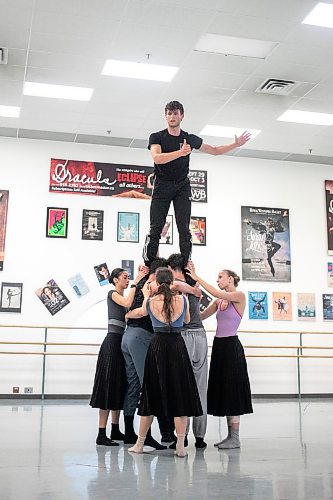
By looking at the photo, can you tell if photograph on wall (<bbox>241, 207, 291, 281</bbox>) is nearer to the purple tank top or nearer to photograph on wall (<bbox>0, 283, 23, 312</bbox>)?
photograph on wall (<bbox>0, 283, 23, 312</bbox>)

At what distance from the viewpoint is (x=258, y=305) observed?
1076 centimetres

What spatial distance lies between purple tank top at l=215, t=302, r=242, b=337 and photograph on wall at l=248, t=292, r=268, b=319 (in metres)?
5.64

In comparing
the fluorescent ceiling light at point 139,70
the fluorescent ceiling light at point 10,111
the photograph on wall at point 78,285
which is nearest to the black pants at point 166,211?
the fluorescent ceiling light at point 139,70

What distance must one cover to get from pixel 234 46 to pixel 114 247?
4.43 metres

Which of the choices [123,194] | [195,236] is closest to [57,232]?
[123,194]

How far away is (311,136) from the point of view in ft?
33.2

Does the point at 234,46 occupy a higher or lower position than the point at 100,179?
higher

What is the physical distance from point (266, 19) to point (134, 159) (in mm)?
4640

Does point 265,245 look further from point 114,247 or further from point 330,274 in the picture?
point 114,247

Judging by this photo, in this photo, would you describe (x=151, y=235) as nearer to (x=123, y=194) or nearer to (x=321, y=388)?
(x=123, y=194)

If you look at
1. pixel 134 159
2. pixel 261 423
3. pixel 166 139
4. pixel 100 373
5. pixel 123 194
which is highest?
pixel 134 159

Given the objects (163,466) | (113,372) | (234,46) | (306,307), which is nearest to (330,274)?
(306,307)

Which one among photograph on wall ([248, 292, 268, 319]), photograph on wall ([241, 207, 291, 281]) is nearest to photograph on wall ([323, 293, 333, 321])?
photograph on wall ([241, 207, 291, 281])

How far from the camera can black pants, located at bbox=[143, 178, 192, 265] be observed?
527cm
